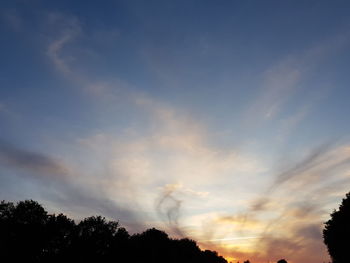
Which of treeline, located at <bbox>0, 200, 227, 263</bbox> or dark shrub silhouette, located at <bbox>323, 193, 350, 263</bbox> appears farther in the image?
treeline, located at <bbox>0, 200, 227, 263</bbox>

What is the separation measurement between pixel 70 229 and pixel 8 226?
923 inches

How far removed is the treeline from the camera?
96.4m

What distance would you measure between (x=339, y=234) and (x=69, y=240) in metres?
81.4

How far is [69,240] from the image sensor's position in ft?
373

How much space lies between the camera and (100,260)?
116188 mm

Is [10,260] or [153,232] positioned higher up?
[153,232]

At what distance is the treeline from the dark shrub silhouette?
65705mm

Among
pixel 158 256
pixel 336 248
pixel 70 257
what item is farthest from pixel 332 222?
pixel 70 257

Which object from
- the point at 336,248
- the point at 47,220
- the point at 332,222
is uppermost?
the point at 47,220

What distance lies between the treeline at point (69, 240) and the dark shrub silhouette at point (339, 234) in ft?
216

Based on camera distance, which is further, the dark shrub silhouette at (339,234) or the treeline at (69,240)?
the treeline at (69,240)

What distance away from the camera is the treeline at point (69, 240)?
96438 mm

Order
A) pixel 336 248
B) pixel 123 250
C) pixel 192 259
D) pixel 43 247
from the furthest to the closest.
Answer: pixel 192 259, pixel 123 250, pixel 43 247, pixel 336 248

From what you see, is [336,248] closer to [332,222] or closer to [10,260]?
[332,222]
